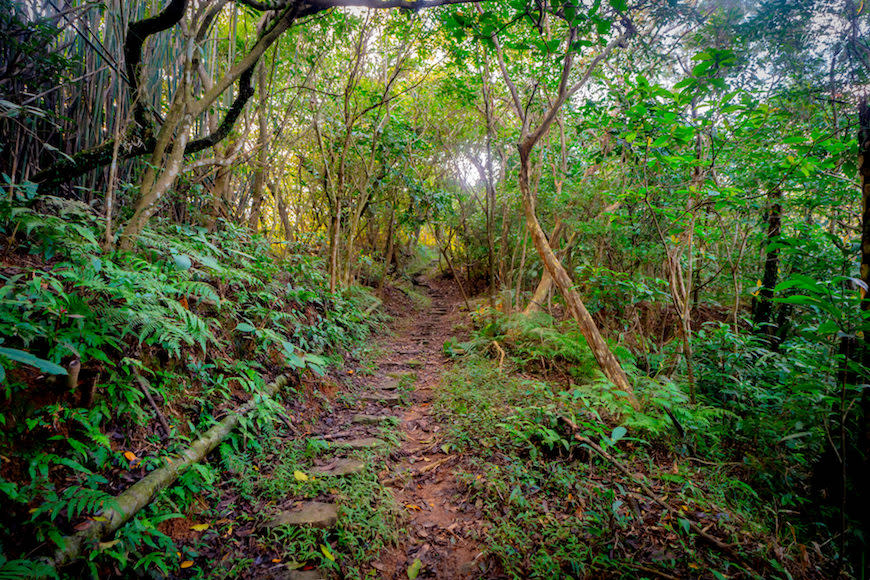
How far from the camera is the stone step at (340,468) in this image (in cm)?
279

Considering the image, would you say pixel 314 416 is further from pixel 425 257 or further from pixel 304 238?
pixel 425 257

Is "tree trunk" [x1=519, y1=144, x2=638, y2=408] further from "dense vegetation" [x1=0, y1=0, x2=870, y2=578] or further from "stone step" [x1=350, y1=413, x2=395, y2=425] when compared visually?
"stone step" [x1=350, y1=413, x2=395, y2=425]

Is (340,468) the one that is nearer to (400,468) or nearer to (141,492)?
(400,468)

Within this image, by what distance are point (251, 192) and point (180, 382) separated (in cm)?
508

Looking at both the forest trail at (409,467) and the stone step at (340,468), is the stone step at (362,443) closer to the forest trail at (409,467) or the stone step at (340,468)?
the forest trail at (409,467)

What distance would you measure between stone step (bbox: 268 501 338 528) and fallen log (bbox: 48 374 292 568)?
2.21ft

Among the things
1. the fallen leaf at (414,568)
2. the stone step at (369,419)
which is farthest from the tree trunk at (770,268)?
the fallen leaf at (414,568)

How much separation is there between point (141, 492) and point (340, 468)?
1.28m

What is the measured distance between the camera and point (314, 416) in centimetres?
370

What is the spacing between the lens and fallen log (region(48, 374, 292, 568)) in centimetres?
159

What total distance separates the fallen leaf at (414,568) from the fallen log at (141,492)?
1526 millimetres

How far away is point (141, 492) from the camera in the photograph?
1.95 metres

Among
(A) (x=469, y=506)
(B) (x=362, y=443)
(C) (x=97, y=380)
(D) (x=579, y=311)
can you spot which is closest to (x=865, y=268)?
(D) (x=579, y=311)

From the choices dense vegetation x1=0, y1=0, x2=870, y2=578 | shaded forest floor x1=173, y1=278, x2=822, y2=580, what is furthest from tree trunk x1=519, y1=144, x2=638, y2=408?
shaded forest floor x1=173, y1=278, x2=822, y2=580
